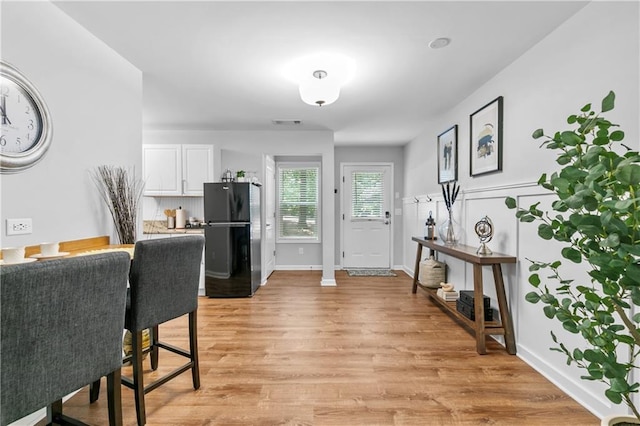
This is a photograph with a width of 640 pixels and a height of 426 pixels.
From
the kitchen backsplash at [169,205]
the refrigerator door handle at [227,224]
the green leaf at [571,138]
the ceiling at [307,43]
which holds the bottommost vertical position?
the refrigerator door handle at [227,224]

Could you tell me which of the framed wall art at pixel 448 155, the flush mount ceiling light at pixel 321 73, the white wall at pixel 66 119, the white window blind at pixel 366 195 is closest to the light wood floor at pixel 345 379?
the white wall at pixel 66 119

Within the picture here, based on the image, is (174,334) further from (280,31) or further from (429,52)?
(429,52)

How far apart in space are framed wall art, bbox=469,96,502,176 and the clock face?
3.24 meters

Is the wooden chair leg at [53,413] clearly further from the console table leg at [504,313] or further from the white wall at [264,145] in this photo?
the white wall at [264,145]

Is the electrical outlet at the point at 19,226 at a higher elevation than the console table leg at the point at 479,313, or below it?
higher

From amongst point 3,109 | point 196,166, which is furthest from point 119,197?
point 196,166

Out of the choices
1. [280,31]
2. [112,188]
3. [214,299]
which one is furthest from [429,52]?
[214,299]

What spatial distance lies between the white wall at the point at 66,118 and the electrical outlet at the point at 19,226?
0.09 ft

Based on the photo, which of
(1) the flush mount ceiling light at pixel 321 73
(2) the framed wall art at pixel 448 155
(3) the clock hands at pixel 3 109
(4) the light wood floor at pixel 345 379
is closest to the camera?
(3) the clock hands at pixel 3 109

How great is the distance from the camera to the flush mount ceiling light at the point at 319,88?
8.28 feet

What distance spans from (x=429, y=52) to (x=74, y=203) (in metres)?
2.66

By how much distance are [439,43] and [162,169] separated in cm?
381

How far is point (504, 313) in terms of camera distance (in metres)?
2.49

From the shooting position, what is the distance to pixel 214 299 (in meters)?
4.11
